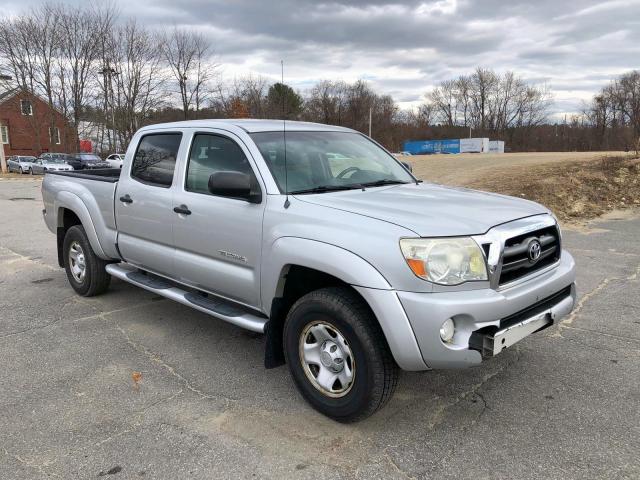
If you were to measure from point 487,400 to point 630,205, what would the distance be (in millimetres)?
10893

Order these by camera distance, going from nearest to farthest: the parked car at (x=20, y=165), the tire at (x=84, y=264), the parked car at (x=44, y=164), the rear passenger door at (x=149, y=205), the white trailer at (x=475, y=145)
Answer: the rear passenger door at (x=149, y=205) < the tire at (x=84, y=264) < the parked car at (x=44, y=164) < the parked car at (x=20, y=165) < the white trailer at (x=475, y=145)

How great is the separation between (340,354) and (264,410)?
0.70 m

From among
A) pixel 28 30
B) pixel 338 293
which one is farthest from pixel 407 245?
pixel 28 30

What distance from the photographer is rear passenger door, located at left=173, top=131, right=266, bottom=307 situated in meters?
3.58

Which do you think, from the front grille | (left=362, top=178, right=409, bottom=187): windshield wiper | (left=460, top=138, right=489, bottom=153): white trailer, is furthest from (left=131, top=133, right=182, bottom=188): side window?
(left=460, top=138, right=489, bottom=153): white trailer

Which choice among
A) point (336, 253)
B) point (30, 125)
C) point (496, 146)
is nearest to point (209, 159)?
point (336, 253)

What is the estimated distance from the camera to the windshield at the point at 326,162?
3691 mm

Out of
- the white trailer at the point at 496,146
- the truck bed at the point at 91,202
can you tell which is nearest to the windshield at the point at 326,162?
the truck bed at the point at 91,202

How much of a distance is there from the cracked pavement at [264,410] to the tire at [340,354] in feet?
0.61

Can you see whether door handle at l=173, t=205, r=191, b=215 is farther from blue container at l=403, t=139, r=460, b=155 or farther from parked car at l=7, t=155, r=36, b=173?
blue container at l=403, t=139, r=460, b=155

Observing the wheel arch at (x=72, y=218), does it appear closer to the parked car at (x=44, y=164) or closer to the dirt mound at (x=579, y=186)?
the dirt mound at (x=579, y=186)

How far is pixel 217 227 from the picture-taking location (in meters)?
3.79

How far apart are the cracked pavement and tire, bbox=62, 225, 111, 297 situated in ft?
1.89

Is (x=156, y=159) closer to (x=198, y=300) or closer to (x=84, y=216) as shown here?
(x=84, y=216)
